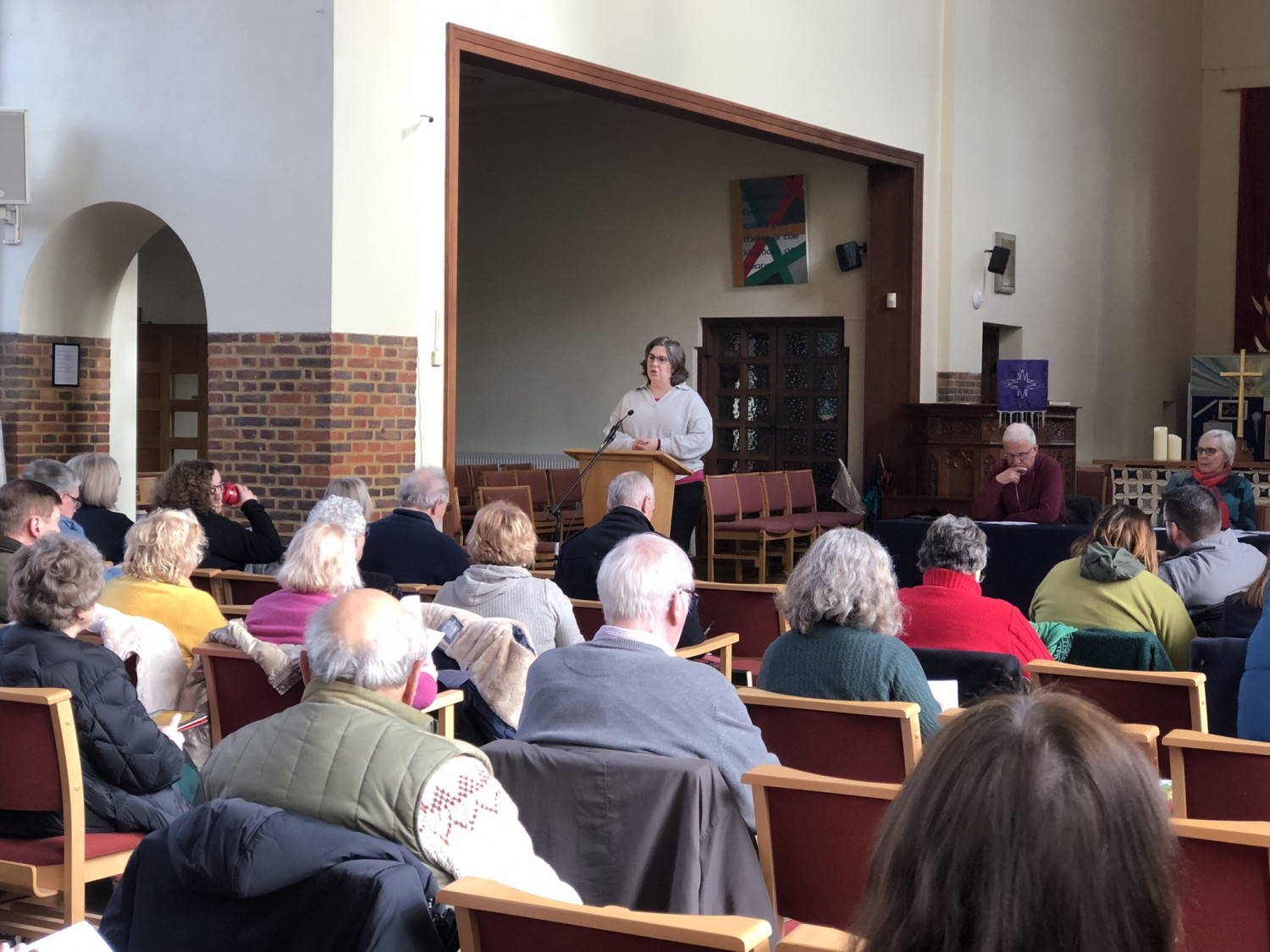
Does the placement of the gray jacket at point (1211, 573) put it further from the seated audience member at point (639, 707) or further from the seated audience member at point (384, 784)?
the seated audience member at point (384, 784)

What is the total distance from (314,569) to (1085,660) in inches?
87.7

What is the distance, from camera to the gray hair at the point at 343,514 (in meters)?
4.82

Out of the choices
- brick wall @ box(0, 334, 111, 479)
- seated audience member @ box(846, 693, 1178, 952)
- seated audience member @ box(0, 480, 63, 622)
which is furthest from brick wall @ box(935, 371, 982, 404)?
seated audience member @ box(846, 693, 1178, 952)

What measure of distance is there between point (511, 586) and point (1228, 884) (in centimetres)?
264

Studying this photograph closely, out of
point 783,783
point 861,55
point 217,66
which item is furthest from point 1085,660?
point 861,55

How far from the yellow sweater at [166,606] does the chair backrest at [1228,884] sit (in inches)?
110

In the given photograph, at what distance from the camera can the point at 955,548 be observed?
408 centimetres

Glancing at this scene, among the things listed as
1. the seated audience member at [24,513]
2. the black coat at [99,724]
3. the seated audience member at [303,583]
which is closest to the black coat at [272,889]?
the black coat at [99,724]

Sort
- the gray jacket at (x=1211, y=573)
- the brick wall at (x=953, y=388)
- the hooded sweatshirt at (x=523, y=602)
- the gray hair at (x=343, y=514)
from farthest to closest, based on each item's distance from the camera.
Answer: the brick wall at (x=953, y=388), the gray jacket at (x=1211, y=573), the gray hair at (x=343, y=514), the hooded sweatshirt at (x=523, y=602)

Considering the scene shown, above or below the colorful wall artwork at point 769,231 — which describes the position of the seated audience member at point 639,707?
below

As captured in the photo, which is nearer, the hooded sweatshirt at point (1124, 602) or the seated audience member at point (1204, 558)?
the hooded sweatshirt at point (1124, 602)

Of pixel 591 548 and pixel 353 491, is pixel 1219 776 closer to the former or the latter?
pixel 591 548

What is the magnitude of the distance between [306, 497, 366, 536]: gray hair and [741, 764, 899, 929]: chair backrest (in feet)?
8.70

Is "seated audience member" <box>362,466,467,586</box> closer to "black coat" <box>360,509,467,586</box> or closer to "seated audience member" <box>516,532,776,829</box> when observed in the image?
"black coat" <box>360,509,467,586</box>
